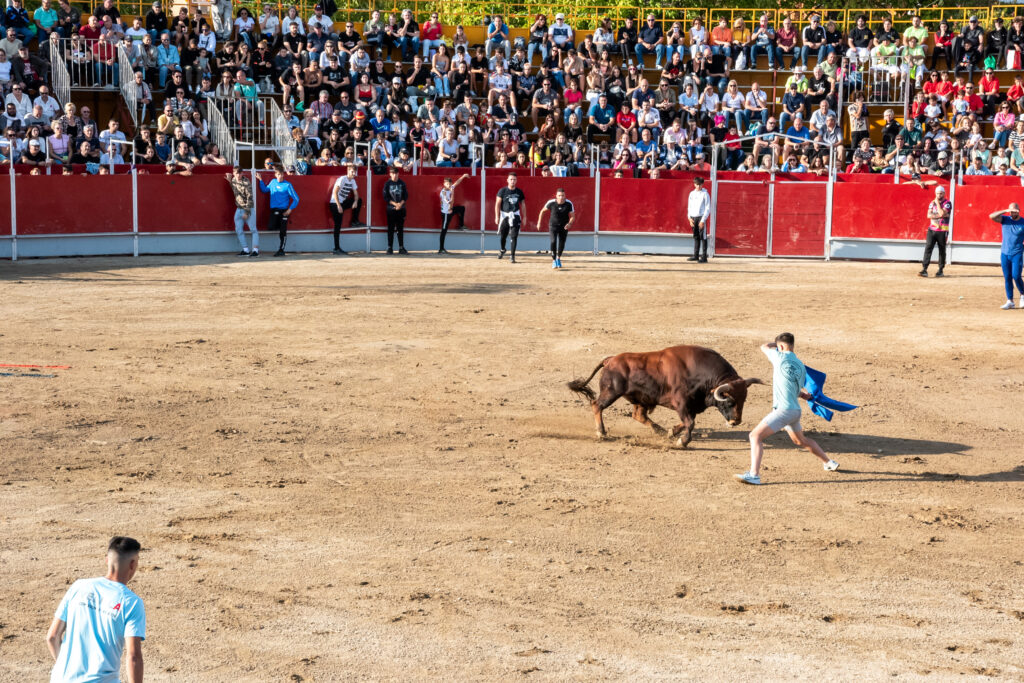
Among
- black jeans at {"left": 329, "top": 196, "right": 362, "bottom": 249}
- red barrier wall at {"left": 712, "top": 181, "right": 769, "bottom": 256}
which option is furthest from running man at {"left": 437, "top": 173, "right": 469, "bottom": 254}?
red barrier wall at {"left": 712, "top": 181, "right": 769, "bottom": 256}

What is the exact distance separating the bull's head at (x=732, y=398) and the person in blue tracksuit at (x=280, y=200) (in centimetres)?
1602

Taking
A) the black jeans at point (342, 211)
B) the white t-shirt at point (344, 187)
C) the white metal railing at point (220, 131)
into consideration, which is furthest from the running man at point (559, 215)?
the white metal railing at point (220, 131)

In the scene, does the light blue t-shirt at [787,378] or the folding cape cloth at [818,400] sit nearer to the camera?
the light blue t-shirt at [787,378]

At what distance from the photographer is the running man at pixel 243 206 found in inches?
974

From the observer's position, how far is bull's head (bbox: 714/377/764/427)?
1005 cm

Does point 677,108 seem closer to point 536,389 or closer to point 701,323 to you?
point 701,323

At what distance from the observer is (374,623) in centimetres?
666

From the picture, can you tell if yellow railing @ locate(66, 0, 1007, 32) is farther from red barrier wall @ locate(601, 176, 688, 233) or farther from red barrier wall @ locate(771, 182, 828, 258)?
red barrier wall @ locate(601, 176, 688, 233)

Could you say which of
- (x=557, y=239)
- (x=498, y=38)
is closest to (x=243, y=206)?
(x=557, y=239)

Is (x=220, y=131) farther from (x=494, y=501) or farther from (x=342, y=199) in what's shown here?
(x=494, y=501)

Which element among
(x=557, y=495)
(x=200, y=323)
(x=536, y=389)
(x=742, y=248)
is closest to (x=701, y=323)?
(x=536, y=389)

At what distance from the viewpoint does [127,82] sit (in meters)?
28.3

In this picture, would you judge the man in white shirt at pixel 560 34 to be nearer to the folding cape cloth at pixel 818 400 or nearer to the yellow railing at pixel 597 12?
the yellow railing at pixel 597 12

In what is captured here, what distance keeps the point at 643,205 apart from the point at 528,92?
629 centimetres
